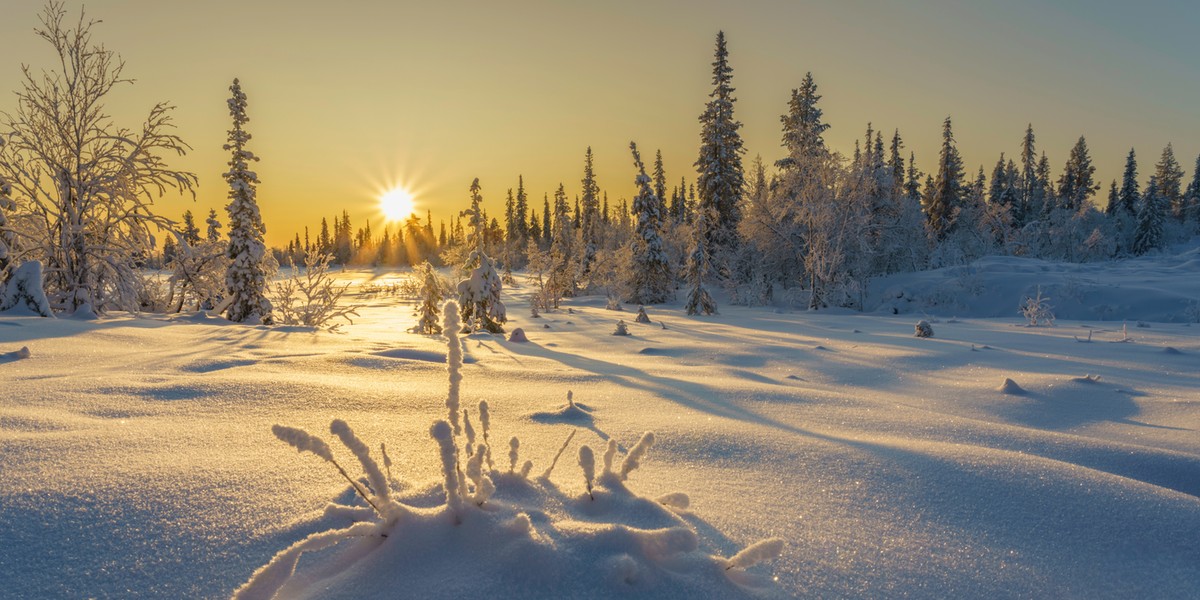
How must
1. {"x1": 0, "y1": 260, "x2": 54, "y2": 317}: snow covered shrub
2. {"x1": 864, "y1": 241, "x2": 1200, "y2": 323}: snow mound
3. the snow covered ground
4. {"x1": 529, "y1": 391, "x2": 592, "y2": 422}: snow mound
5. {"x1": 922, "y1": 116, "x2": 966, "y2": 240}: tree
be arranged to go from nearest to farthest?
the snow covered ground, {"x1": 529, "y1": 391, "x2": 592, "y2": 422}: snow mound, {"x1": 0, "y1": 260, "x2": 54, "y2": 317}: snow covered shrub, {"x1": 864, "y1": 241, "x2": 1200, "y2": 323}: snow mound, {"x1": 922, "y1": 116, "x2": 966, "y2": 240}: tree

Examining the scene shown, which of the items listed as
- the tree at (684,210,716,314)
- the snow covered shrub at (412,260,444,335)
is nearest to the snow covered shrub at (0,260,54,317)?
the snow covered shrub at (412,260,444,335)

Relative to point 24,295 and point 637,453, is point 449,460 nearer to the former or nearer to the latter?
point 637,453

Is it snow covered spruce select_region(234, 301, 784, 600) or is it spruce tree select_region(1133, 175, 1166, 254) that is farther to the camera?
spruce tree select_region(1133, 175, 1166, 254)

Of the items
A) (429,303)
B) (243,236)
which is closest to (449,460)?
(429,303)

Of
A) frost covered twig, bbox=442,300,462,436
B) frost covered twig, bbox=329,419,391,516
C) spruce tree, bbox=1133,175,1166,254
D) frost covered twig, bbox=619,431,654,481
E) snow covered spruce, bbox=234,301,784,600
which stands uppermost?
spruce tree, bbox=1133,175,1166,254

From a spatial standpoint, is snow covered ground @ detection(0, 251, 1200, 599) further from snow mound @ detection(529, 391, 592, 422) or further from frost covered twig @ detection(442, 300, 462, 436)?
frost covered twig @ detection(442, 300, 462, 436)

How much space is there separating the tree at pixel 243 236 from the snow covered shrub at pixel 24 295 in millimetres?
5752

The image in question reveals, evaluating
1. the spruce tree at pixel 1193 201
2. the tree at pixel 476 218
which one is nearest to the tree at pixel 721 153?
the tree at pixel 476 218

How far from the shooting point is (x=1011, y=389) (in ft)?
11.5

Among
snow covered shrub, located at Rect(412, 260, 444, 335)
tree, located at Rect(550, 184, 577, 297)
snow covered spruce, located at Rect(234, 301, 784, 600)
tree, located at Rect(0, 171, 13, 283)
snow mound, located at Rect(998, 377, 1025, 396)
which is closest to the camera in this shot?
snow covered spruce, located at Rect(234, 301, 784, 600)

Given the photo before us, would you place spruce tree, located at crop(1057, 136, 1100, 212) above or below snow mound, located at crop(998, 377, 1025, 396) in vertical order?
above

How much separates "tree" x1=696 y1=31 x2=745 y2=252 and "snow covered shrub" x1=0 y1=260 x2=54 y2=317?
26.9 metres

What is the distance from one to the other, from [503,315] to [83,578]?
11.1 meters

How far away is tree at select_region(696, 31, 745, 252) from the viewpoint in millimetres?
30219
